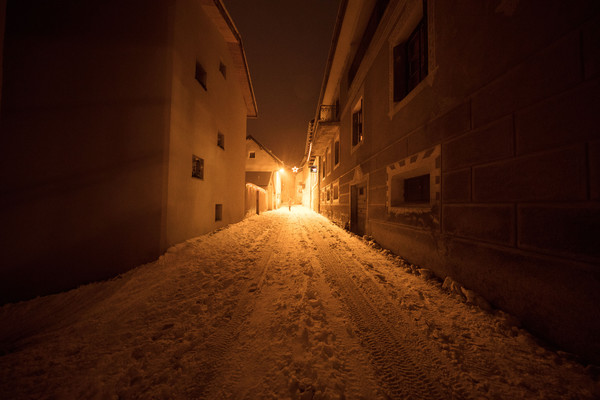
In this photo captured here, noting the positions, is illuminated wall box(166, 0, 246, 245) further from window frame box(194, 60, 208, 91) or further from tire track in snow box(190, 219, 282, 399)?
tire track in snow box(190, 219, 282, 399)

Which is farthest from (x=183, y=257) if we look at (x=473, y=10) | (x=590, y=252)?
(x=473, y=10)

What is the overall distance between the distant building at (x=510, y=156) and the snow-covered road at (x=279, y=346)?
472 millimetres

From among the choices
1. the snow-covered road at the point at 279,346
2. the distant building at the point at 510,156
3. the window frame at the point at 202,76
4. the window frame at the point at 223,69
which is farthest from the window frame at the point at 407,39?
the window frame at the point at 223,69

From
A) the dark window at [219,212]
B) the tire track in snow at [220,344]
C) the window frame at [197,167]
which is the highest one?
the window frame at [197,167]

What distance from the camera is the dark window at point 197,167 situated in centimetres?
612

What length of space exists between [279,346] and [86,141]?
5.55 m

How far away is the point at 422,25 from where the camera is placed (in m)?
4.16

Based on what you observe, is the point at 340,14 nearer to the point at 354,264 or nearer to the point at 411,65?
the point at 411,65

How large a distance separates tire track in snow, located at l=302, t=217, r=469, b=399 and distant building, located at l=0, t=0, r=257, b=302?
14.9ft

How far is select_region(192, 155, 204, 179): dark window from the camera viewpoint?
6120 mm

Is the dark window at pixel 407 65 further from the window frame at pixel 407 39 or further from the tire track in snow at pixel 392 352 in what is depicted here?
the tire track in snow at pixel 392 352

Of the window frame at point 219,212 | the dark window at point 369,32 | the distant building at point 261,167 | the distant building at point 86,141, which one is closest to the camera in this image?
the distant building at point 86,141

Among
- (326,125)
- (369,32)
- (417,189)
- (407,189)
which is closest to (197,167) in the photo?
(407,189)

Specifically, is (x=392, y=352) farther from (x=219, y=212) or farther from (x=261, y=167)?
(x=261, y=167)
